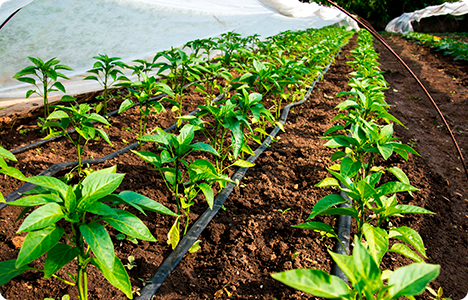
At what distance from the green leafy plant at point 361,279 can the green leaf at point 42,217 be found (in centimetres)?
66

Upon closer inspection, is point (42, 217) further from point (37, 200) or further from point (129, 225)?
point (129, 225)

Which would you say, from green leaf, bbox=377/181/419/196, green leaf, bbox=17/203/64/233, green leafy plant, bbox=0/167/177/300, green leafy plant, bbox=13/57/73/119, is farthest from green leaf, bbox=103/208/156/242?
green leafy plant, bbox=13/57/73/119

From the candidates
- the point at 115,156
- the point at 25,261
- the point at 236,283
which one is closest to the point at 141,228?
the point at 25,261

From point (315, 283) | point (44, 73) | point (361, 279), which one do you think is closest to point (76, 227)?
point (315, 283)

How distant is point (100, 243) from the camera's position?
83cm

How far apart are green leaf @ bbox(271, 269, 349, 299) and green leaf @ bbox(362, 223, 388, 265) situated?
0.43 m

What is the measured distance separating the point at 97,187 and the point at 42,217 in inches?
7.2

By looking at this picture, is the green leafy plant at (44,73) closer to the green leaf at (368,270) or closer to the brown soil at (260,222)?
the brown soil at (260,222)

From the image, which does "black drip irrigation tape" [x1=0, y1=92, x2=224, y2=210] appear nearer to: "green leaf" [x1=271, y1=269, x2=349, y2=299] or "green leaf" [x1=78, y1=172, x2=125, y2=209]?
"green leaf" [x1=78, y1=172, x2=125, y2=209]

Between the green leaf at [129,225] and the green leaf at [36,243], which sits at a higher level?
the green leaf at [36,243]

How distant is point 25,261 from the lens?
2.55ft

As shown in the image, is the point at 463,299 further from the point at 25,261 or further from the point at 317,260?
the point at 25,261

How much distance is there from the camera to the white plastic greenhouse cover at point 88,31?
10.7 ft

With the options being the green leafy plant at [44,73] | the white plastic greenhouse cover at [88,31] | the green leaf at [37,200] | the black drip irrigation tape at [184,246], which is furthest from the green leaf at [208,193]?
the white plastic greenhouse cover at [88,31]
